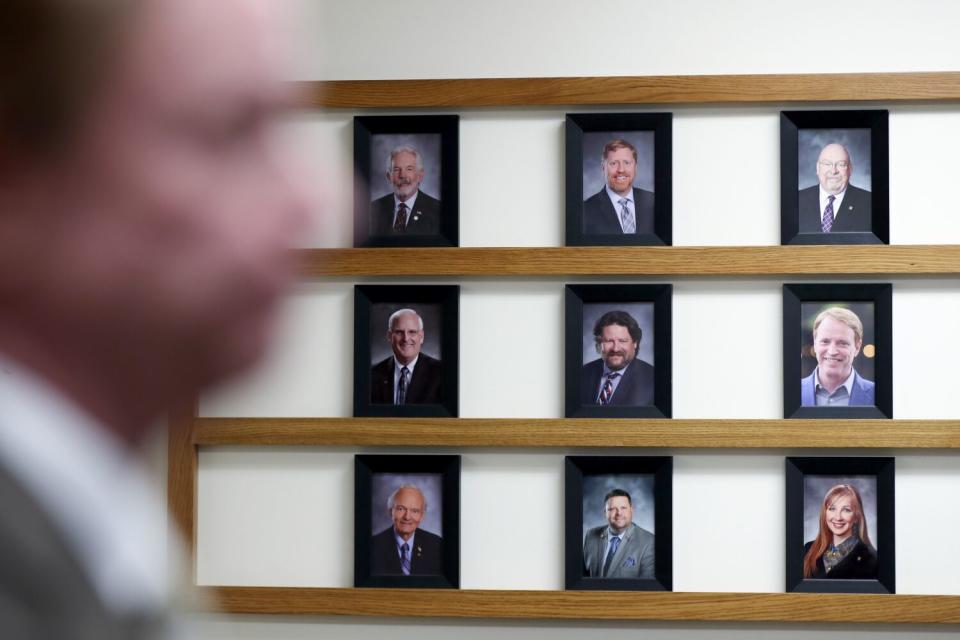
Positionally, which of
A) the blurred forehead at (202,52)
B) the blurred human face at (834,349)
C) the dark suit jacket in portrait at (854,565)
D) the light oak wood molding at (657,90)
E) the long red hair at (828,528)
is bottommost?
the dark suit jacket in portrait at (854,565)

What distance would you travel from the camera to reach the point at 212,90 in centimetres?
20

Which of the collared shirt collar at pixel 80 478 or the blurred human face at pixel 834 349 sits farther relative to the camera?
the blurred human face at pixel 834 349

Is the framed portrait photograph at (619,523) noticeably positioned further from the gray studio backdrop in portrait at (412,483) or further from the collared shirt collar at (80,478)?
the collared shirt collar at (80,478)

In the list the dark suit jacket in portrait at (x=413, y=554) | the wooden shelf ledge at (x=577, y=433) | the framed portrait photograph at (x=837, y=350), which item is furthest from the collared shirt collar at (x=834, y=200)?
the dark suit jacket in portrait at (x=413, y=554)

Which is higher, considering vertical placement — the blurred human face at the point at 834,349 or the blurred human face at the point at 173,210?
the blurred human face at the point at 834,349

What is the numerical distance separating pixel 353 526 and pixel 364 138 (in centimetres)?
73

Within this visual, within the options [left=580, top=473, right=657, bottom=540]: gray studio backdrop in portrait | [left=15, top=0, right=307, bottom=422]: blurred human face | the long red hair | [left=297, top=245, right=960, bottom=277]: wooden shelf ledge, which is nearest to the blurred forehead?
[left=15, top=0, right=307, bottom=422]: blurred human face

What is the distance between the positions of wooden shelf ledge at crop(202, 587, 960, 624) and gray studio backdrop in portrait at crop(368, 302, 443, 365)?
0.44m

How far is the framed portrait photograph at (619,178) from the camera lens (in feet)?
5.97

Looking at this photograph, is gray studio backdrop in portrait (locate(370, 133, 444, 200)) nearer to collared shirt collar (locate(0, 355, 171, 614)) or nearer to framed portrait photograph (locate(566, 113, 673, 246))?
framed portrait photograph (locate(566, 113, 673, 246))

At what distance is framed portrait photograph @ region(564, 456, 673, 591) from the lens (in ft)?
5.94

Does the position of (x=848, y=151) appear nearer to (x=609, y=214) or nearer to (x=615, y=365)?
(x=609, y=214)

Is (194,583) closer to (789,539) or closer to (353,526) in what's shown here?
(353,526)

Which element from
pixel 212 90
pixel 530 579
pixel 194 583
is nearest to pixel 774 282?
pixel 530 579
